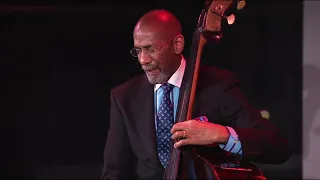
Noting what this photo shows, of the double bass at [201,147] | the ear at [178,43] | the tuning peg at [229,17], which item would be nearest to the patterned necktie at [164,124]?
the ear at [178,43]

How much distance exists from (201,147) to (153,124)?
33 cm

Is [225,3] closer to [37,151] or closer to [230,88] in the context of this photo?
[230,88]

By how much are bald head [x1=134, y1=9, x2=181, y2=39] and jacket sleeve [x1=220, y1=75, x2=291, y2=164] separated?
25 centimetres

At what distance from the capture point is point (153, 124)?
1.80 m

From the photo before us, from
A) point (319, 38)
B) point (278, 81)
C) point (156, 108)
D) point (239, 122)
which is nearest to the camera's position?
point (239, 122)

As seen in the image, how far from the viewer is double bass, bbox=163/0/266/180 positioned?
1.46 m

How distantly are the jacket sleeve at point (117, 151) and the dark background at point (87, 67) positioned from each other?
2.17 ft

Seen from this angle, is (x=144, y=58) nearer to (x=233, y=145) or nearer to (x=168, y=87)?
(x=168, y=87)

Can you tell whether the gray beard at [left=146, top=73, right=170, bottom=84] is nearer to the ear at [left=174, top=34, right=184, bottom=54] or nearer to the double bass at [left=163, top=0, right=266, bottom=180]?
the ear at [left=174, top=34, right=184, bottom=54]

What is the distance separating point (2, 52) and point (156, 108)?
1.04 meters

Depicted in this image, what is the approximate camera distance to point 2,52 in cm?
253

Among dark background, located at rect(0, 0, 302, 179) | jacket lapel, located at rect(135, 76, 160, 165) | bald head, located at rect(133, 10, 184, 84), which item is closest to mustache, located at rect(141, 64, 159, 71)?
bald head, located at rect(133, 10, 184, 84)

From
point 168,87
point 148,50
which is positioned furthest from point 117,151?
point 148,50

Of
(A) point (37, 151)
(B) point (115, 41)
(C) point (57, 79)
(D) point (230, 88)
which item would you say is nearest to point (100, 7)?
(B) point (115, 41)
